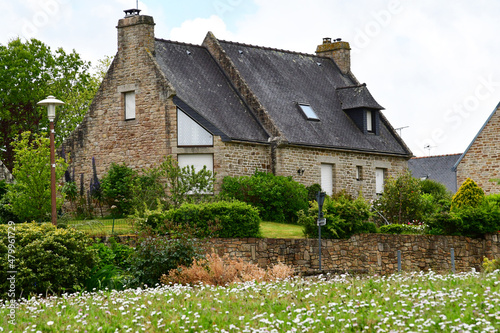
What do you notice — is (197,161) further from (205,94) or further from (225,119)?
(205,94)

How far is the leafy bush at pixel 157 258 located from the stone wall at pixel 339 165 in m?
12.3

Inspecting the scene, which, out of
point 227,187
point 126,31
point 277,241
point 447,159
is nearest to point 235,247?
point 277,241

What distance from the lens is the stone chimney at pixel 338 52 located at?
130 ft

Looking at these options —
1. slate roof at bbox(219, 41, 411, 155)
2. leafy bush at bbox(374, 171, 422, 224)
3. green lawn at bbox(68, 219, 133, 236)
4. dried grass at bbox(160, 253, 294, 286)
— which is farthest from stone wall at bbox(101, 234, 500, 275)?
slate roof at bbox(219, 41, 411, 155)

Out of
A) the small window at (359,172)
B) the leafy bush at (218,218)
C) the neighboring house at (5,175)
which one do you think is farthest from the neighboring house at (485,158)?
the neighboring house at (5,175)

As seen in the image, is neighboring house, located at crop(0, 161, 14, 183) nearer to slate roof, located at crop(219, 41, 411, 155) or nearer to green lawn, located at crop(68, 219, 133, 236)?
green lawn, located at crop(68, 219, 133, 236)

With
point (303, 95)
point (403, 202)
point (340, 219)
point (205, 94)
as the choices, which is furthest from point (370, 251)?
point (303, 95)

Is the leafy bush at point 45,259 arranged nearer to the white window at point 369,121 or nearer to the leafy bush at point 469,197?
the leafy bush at point 469,197

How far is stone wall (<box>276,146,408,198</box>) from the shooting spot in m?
30.8

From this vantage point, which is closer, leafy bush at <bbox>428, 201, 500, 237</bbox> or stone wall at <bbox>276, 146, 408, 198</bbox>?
leafy bush at <bbox>428, 201, 500, 237</bbox>

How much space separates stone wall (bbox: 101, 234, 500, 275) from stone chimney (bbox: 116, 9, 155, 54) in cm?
1117

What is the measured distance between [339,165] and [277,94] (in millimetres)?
3942

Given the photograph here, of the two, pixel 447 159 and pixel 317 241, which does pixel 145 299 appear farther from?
pixel 447 159

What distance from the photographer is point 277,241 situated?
75.3 feet
